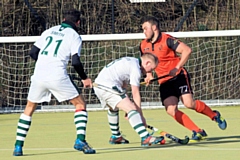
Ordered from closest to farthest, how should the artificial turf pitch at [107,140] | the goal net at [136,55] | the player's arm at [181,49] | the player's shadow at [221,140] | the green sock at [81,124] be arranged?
the artificial turf pitch at [107,140] → the green sock at [81,124] → the player's shadow at [221,140] → the player's arm at [181,49] → the goal net at [136,55]

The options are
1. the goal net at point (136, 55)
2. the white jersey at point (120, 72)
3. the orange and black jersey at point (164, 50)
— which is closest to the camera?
the white jersey at point (120, 72)

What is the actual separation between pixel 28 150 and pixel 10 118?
5.12 meters

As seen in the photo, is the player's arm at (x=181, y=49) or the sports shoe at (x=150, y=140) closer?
the sports shoe at (x=150, y=140)

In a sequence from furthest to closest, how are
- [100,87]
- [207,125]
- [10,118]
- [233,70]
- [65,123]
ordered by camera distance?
[233,70] < [10,118] < [65,123] < [207,125] < [100,87]

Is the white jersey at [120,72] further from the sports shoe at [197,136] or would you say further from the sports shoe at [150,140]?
the sports shoe at [197,136]

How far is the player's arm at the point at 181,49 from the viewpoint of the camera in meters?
8.78

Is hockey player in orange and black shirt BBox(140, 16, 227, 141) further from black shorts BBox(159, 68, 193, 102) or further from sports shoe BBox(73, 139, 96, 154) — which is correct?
sports shoe BBox(73, 139, 96, 154)

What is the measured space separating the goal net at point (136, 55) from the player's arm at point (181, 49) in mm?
5549

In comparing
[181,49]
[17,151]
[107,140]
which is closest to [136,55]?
[107,140]

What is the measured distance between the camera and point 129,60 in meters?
8.04

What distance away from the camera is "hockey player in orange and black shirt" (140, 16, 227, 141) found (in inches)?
347

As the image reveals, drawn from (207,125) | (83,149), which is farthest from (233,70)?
(83,149)

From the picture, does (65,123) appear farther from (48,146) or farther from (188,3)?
(188,3)

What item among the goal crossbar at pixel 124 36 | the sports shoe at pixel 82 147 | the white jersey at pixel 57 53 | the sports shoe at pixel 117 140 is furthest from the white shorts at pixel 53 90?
the goal crossbar at pixel 124 36
